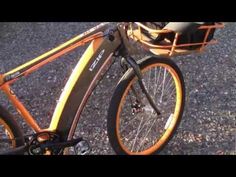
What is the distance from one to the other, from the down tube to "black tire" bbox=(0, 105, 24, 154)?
0.23 metres

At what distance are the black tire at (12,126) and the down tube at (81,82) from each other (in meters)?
0.23

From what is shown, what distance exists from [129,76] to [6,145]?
1.06 metres

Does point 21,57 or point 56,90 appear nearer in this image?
point 56,90

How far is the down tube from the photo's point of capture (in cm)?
249

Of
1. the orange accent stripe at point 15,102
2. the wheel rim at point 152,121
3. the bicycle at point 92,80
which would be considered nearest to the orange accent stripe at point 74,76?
the bicycle at point 92,80

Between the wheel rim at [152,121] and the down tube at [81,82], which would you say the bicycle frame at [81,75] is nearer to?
the down tube at [81,82]

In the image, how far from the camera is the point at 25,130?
333 centimetres

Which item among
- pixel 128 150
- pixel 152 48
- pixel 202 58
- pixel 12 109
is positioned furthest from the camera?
pixel 202 58

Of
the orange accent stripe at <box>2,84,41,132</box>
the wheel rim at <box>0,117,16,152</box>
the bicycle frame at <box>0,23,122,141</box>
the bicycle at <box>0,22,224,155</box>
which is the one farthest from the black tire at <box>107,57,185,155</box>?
the wheel rim at <box>0,117,16,152</box>

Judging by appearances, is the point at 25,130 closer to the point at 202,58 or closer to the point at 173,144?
the point at 173,144

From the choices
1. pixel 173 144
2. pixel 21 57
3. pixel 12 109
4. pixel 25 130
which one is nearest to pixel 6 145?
pixel 25 130

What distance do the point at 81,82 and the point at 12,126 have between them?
55 cm

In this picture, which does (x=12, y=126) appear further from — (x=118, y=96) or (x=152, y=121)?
(x=152, y=121)

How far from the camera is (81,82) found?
249 cm
